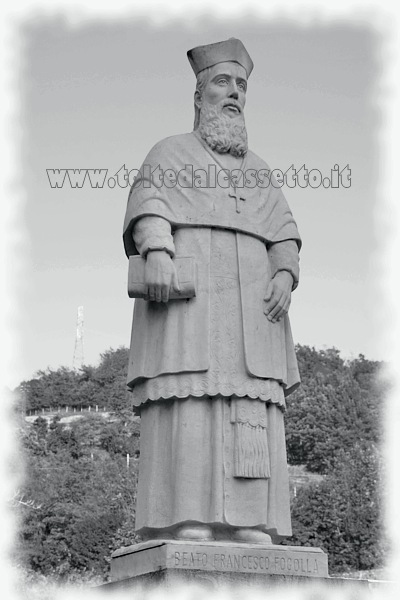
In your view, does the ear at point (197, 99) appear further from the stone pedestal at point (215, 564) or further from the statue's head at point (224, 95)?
the stone pedestal at point (215, 564)

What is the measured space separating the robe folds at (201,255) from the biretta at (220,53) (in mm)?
619

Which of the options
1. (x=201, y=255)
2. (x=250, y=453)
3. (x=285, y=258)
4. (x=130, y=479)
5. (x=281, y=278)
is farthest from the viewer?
(x=130, y=479)

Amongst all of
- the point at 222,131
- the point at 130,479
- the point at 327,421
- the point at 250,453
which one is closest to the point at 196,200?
the point at 222,131

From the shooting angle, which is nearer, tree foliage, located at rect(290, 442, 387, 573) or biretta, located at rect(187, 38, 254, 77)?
biretta, located at rect(187, 38, 254, 77)

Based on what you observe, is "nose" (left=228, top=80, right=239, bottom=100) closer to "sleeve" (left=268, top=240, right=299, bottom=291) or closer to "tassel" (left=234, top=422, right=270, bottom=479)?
"sleeve" (left=268, top=240, right=299, bottom=291)

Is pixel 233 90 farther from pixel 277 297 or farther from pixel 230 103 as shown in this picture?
pixel 277 297

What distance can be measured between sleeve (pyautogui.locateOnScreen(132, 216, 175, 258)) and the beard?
90 cm

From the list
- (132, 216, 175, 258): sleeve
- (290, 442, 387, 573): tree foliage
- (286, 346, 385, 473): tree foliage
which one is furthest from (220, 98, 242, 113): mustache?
(286, 346, 385, 473): tree foliage

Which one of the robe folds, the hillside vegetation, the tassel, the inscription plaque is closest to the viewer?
the inscription plaque

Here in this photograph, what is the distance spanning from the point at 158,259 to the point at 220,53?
1.95 m

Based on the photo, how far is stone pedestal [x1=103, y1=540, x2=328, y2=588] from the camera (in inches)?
281

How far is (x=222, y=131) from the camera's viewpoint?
868cm

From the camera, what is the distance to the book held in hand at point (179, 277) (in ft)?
26.3

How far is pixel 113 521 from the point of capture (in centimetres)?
4475
